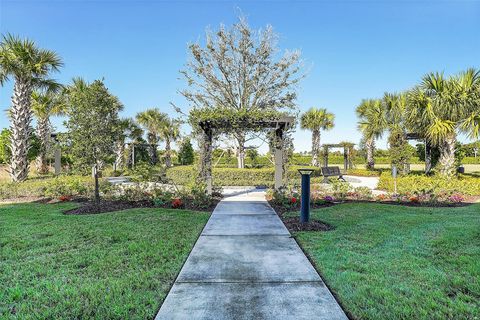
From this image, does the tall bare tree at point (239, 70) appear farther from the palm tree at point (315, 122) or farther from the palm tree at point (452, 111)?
the palm tree at point (452, 111)

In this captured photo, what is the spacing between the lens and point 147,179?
7.98m

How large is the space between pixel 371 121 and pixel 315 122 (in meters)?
4.68

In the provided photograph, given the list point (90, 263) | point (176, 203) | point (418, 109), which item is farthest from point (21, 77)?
point (418, 109)

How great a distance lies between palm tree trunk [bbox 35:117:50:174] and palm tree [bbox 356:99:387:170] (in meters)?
20.4

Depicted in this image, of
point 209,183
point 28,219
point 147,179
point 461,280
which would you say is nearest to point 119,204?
point 147,179

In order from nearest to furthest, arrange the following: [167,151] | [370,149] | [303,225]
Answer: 1. [303,225]
2. [370,149]
3. [167,151]

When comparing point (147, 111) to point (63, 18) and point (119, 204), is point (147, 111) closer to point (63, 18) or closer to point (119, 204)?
point (63, 18)

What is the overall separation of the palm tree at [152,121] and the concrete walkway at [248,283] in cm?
2115

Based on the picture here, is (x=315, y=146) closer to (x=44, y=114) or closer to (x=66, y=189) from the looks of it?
(x=66, y=189)

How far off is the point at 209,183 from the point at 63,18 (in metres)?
6.66

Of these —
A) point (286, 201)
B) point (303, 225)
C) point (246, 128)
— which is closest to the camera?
point (303, 225)

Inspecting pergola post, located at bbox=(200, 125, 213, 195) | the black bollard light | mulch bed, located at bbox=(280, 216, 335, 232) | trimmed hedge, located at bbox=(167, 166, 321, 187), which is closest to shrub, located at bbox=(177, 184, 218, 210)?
pergola post, located at bbox=(200, 125, 213, 195)

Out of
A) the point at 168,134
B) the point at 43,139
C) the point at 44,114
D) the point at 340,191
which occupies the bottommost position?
the point at 340,191

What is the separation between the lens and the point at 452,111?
10789 millimetres
